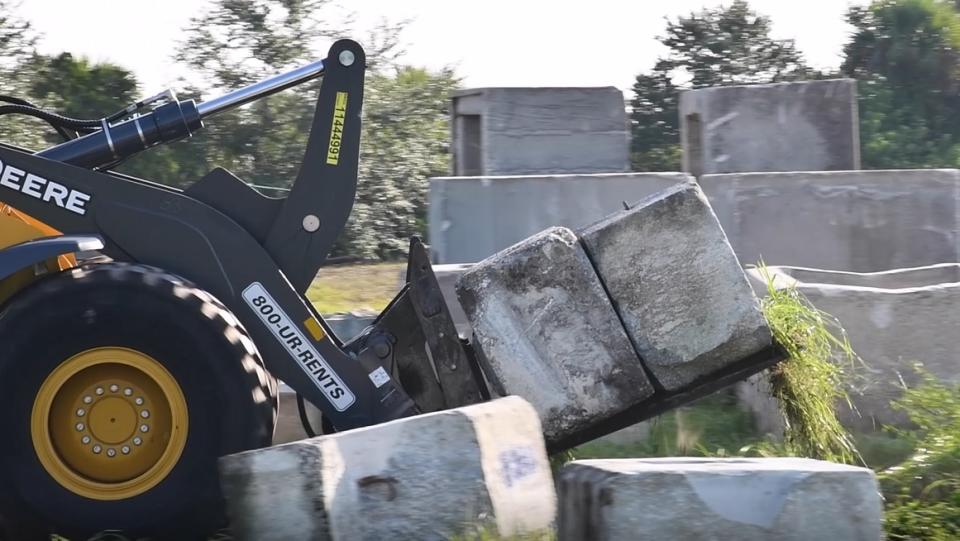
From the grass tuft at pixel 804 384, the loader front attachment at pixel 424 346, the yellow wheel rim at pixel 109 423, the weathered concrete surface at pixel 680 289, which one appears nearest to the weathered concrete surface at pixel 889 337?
the grass tuft at pixel 804 384

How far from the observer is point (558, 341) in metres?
5.51

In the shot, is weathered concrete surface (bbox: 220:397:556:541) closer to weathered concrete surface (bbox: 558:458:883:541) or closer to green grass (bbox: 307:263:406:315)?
weathered concrete surface (bbox: 558:458:883:541)

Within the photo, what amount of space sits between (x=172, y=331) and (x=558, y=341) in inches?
58.0

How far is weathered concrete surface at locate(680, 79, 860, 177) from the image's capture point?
12.6 meters

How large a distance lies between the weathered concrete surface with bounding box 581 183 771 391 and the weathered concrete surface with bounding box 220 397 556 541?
0.99 m

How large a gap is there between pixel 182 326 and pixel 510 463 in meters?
1.34

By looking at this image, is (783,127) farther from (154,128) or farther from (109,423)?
(109,423)

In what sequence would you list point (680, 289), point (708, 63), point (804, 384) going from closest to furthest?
point (680, 289), point (804, 384), point (708, 63)

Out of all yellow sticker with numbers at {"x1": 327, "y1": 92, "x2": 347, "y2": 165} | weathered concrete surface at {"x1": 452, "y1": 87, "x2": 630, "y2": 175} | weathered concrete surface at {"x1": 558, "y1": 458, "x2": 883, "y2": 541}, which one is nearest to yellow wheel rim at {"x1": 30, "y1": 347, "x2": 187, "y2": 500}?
yellow sticker with numbers at {"x1": 327, "y1": 92, "x2": 347, "y2": 165}

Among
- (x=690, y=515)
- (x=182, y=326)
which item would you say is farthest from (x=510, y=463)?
(x=182, y=326)

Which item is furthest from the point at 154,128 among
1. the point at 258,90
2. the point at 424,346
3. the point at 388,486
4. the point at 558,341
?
the point at 388,486

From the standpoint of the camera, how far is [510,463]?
4.79 meters

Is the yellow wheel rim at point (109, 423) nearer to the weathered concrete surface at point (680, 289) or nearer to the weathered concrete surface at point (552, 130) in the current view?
the weathered concrete surface at point (680, 289)

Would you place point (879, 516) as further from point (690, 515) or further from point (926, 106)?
point (926, 106)
